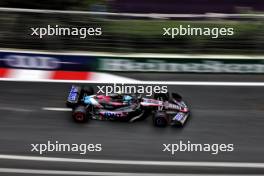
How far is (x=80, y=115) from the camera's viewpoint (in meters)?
9.77

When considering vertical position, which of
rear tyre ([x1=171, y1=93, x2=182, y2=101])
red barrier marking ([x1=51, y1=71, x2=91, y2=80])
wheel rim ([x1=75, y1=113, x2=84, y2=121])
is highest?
red barrier marking ([x1=51, y1=71, x2=91, y2=80])

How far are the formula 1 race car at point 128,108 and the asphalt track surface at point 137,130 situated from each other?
0.39 feet

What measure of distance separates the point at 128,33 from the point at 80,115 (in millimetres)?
2493

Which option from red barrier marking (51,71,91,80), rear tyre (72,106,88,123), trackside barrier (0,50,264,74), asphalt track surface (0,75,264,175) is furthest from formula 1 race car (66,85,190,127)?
trackside barrier (0,50,264,74)

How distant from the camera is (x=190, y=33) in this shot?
11.8 m

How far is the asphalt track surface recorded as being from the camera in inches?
344

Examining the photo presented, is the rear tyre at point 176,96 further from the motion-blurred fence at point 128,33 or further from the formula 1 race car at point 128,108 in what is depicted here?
the motion-blurred fence at point 128,33

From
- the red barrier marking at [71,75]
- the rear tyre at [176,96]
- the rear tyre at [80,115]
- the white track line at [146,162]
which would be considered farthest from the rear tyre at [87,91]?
the white track line at [146,162]

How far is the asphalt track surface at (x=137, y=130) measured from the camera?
28.6ft

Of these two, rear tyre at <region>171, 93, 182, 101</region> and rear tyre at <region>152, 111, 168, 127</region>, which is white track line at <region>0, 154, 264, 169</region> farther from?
rear tyre at <region>171, 93, 182, 101</region>

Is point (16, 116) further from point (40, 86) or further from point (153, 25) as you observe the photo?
point (153, 25)

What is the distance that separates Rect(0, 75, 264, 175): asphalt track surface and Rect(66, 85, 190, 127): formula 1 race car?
4.7 inches

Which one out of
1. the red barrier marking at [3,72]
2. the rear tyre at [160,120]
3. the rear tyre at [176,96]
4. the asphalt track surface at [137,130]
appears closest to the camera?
the asphalt track surface at [137,130]

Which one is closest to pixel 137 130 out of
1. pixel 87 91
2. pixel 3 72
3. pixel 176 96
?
pixel 176 96
